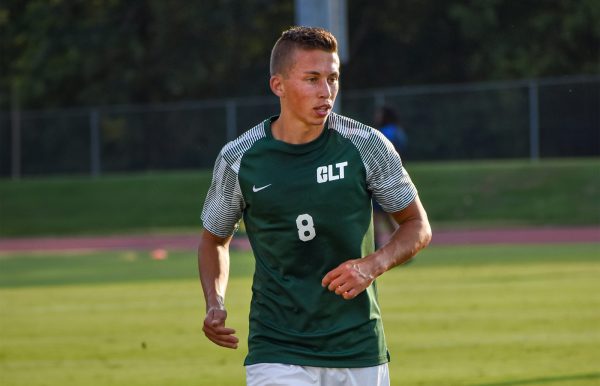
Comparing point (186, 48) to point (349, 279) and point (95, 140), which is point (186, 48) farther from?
point (349, 279)

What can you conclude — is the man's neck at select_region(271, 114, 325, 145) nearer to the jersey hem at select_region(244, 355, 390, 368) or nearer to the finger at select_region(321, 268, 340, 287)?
the finger at select_region(321, 268, 340, 287)

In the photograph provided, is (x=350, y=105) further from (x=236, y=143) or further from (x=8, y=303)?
(x=236, y=143)

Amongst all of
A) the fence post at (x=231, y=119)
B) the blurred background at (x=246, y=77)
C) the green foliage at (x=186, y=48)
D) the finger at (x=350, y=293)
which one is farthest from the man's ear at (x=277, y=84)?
the green foliage at (x=186, y=48)

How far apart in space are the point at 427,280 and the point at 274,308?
11.4 meters

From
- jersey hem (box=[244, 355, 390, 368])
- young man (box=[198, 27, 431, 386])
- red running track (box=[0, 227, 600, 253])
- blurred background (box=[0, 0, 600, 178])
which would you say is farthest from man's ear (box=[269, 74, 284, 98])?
blurred background (box=[0, 0, 600, 178])

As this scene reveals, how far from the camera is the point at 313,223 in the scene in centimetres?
559

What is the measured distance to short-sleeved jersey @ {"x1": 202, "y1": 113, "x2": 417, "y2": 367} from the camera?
18.3 ft

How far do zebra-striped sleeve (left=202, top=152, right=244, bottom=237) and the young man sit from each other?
5cm

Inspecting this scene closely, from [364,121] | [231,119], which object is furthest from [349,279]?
[231,119]

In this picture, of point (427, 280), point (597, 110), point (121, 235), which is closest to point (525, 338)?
point (427, 280)

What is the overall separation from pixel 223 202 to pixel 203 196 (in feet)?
97.9

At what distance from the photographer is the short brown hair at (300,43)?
5656 millimetres

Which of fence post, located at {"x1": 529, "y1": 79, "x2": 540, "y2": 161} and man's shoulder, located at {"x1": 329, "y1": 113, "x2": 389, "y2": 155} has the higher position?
man's shoulder, located at {"x1": 329, "y1": 113, "x2": 389, "y2": 155}

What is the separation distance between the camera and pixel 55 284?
1850 cm
